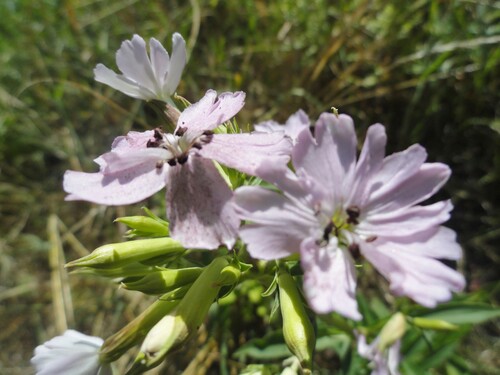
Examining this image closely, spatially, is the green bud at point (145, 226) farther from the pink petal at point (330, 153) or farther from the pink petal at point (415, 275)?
the pink petal at point (415, 275)

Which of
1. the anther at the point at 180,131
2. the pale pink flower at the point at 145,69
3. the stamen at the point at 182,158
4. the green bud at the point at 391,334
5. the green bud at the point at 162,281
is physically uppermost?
the pale pink flower at the point at 145,69

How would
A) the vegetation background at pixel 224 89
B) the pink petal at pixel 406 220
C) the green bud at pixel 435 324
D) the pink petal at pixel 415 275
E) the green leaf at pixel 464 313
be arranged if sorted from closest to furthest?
the pink petal at pixel 415 275 < the pink petal at pixel 406 220 < the green bud at pixel 435 324 < the green leaf at pixel 464 313 < the vegetation background at pixel 224 89

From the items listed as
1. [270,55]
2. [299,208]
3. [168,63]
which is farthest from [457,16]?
[299,208]

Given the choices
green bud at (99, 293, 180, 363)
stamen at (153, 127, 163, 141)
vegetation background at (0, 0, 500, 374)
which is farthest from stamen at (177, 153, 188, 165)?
vegetation background at (0, 0, 500, 374)

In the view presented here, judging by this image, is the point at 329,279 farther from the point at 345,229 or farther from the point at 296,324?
the point at 296,324

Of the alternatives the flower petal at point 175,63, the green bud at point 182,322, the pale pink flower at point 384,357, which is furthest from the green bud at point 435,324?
the flower petal at point 175,63

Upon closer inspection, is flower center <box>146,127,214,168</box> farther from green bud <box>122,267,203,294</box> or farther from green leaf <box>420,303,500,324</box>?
green leaf <box>420,303,500,324</box>

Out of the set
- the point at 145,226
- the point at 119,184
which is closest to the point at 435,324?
the point at 145,226
